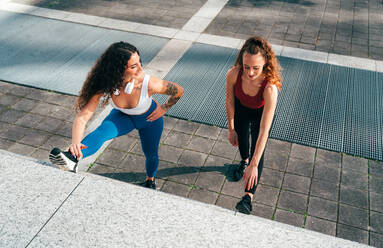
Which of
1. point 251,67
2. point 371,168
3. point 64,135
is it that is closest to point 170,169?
point 64,135

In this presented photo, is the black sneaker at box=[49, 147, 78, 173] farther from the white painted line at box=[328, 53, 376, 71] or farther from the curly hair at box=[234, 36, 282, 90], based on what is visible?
the white painted line at box=[328, 53, 376, 71]

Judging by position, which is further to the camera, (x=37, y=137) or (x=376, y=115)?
(x=376, y=115)

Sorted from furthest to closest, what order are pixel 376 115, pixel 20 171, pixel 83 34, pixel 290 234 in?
pixel 83 34
pixel 376 115
pixel 20 171
pixel 290 234

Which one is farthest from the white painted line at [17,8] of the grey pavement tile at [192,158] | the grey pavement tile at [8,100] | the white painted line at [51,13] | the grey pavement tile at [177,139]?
the grey pavement tile at [192,158]

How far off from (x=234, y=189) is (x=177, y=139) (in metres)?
1.18

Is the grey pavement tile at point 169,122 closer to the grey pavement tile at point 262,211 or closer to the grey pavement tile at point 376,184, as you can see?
the grey pavement tile at point 262,211

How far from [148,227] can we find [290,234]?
42.6 inches

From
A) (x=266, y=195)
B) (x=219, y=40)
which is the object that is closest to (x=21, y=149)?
(x=266, y=195)

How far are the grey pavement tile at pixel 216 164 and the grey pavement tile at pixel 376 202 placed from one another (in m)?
1.72

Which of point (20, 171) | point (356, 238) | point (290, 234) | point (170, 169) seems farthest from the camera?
point (170, 169)

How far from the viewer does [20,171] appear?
10.2 ft

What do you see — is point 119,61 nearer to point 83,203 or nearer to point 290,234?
point 83,203

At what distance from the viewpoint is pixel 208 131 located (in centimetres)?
512

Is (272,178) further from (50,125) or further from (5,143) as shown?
(5,143)
